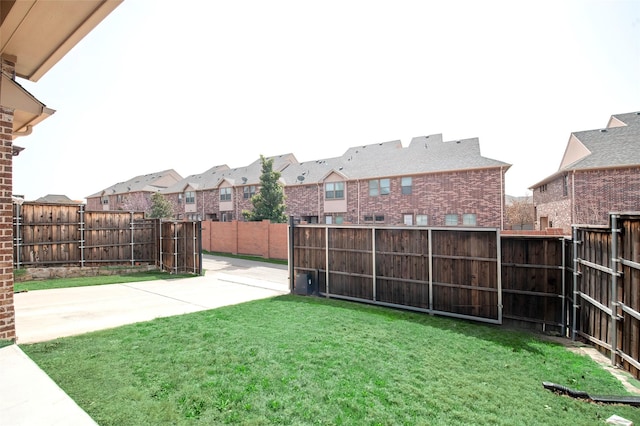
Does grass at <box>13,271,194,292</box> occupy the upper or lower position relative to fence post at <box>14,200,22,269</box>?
lower

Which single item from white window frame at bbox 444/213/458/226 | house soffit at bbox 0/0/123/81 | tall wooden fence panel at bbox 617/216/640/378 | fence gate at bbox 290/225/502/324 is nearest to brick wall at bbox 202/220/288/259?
fence gate at bbox 290/225/502/324

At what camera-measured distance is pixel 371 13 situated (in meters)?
8.46

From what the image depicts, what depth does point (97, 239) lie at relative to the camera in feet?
46.1

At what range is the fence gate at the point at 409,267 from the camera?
286 inches

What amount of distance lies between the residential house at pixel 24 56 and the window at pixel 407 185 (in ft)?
68.0

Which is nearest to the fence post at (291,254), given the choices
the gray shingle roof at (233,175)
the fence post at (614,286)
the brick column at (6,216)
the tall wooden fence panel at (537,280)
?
the tall wooden fence panel at (537,280)

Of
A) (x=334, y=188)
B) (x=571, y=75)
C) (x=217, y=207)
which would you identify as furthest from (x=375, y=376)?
(x=217, y=207)

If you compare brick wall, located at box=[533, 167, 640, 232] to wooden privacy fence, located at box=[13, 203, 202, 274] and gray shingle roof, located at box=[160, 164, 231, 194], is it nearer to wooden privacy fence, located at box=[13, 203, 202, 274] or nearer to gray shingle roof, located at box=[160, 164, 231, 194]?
wooden privacy fence, located at box=[13, 203, 202, 274]

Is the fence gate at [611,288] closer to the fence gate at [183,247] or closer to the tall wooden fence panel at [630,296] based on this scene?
the tall wooden fence panel at [630,296]

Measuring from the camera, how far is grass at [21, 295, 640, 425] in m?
3.29

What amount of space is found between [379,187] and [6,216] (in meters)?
21.7

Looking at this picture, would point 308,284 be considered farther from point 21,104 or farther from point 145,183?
point 145,183

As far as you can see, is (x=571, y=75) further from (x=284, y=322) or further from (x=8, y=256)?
(x=8, y=256)

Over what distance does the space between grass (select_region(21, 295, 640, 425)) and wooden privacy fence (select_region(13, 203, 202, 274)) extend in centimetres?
859
